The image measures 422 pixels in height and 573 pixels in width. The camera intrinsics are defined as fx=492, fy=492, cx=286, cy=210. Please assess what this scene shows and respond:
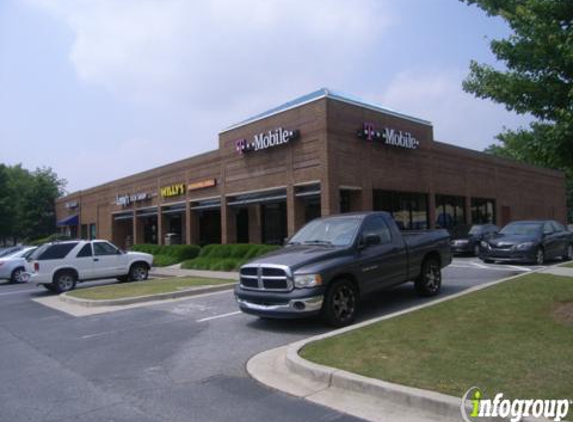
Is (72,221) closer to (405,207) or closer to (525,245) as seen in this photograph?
(405,207)

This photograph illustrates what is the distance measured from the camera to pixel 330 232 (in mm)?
9414

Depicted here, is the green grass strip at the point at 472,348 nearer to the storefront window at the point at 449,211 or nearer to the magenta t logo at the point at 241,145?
the magenta t logo at the point at 241,145

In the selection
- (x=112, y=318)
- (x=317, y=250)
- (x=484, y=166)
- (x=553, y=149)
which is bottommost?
(x=112, y=318)

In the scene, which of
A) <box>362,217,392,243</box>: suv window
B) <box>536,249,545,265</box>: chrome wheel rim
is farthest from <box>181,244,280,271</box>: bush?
<box>362,217,392,243</box>: suv window

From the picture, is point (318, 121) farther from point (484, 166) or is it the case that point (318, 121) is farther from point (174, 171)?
point (484, 166)

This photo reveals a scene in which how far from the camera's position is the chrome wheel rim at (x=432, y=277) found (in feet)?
34.7

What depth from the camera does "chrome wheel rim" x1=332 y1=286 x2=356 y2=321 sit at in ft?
27.1

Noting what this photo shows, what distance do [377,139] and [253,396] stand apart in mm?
18551

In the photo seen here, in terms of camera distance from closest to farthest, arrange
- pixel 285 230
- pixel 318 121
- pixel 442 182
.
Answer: pixel 318 121 < pixel 285 230 < pixel 442 182

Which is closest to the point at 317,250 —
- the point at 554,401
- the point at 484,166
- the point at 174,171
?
the point at 554,401

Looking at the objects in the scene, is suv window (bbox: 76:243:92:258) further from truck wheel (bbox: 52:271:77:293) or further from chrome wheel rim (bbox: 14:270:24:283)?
chrome wheel rim (bbox: 14:270:24:283)

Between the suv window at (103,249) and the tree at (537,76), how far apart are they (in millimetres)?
13478

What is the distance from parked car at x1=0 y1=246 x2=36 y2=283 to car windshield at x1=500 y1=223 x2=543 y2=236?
1961cm

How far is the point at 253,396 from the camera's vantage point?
5.30 meters
